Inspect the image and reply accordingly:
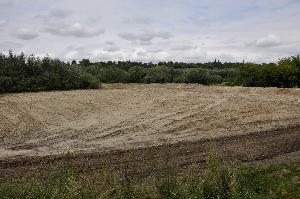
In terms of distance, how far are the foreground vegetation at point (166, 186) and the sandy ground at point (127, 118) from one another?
3136 mm

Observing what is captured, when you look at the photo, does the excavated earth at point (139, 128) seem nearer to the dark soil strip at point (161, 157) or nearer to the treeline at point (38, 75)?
the dark soil strip at point (161, 157)

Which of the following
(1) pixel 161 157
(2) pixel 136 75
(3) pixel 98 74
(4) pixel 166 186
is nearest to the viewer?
(4) pixel 166 186

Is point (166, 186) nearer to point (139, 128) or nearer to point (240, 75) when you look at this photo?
point (139, 128)

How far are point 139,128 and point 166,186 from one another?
10527 millimetres

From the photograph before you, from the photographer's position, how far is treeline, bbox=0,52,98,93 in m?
33.3

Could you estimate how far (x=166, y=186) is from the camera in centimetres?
1033

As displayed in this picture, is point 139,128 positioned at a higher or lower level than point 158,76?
lower

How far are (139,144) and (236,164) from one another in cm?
445

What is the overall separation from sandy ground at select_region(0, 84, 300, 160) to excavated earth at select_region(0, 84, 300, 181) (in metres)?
0.03

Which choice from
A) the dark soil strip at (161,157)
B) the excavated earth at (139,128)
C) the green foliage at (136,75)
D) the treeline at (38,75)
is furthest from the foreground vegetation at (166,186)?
the green foliage at (136,75)

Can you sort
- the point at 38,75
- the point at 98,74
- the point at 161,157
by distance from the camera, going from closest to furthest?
the point at 161,157
the point at 38,75
the point at 98,74

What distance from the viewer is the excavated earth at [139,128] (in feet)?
50.2

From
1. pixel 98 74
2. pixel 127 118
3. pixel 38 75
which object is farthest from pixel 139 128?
pixel 98 74

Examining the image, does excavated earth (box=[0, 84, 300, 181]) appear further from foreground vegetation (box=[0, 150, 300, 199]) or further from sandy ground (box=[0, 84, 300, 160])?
foreground vegetation (box=[0, 150, 300, 199])
